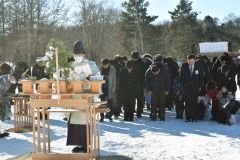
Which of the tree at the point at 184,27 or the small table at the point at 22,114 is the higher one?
the tree at the point at 184,27

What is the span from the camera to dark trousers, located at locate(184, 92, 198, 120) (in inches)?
480

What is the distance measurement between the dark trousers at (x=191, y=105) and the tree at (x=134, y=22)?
148 ft

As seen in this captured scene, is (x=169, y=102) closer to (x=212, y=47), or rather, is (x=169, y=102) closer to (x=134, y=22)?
(x=212, y=47)

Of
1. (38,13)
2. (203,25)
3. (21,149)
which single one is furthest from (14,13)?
(21,149)

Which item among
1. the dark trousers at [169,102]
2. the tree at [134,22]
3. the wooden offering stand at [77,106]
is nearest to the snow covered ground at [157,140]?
the wooden offering stand at [77,106]

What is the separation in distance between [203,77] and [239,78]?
6.03 feet

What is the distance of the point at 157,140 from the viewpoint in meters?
9.58

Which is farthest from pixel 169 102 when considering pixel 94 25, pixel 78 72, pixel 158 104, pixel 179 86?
pixel 94 25

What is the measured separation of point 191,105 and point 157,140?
2.84m

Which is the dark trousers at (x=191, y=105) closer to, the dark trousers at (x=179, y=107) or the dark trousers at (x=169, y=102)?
the dark trousers at (x=179, y=107)

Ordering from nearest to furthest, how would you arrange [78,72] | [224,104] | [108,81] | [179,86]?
1. [78,72]
2. [224,104]
3. [108,81]
4. [179,86]

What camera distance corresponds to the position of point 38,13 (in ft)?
138

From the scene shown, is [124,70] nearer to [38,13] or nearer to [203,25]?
[38,13]

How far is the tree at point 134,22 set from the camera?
5744 cm
